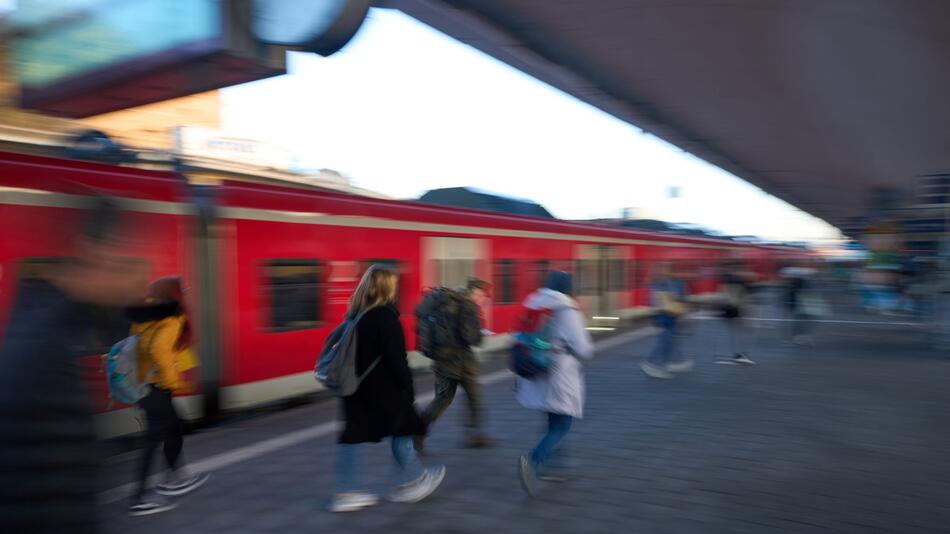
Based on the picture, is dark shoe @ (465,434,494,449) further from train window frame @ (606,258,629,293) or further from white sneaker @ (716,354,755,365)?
train window frame @ (606,258,629,293)

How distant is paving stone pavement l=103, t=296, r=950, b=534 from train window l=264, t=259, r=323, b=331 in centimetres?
103

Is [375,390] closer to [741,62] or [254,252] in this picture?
[254,252]

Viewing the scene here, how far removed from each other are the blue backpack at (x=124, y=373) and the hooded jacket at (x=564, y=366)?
8.29 feet

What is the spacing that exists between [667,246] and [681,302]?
12.2 m

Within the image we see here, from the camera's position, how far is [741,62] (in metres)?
14.8

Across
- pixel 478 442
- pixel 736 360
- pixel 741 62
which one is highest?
pixel 741 62

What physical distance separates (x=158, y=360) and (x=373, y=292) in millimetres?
1427

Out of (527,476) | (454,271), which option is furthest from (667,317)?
(527,476)

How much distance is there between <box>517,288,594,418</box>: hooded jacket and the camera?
14.8ft

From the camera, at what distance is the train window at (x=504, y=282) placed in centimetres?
1193

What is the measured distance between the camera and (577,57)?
1429 centimetres

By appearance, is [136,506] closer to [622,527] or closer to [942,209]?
[622,527]

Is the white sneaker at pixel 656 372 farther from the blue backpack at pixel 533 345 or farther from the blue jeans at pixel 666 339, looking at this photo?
the blue backpack at pixel 533 345

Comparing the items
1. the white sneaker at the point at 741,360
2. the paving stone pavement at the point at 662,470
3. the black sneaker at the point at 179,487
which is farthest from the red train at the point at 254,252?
the white sneaker at the point at 741,360
